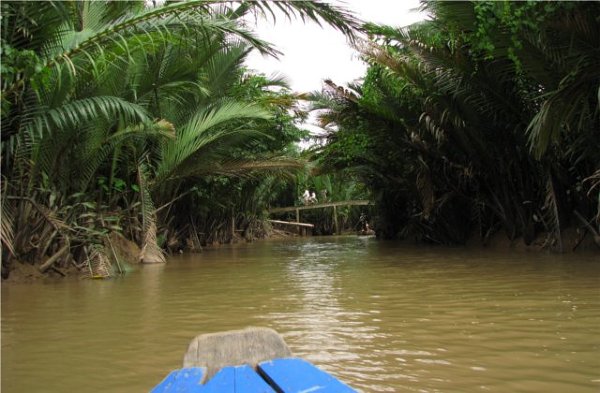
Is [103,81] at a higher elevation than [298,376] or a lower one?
higher

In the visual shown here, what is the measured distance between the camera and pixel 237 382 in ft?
5.86

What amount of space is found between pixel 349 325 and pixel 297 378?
2.41m

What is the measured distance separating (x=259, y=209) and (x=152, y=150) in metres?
13.3

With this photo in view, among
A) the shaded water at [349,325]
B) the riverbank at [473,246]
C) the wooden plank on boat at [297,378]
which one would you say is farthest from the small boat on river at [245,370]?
the riverbank at [473,246]

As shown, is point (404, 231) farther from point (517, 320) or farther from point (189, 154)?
point (517, 320)

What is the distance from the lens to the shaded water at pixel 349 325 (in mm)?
2922

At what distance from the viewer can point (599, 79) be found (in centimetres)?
687

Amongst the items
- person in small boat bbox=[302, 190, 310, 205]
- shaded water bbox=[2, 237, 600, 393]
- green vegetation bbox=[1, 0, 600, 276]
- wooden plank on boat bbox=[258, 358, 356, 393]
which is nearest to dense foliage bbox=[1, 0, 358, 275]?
green vegetation bbox=[1, 0, 600, 276]

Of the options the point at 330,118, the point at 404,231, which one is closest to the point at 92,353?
the point at 330,118

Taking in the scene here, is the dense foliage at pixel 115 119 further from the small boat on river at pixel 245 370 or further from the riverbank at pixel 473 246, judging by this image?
the small boat on river at pixel 245 370

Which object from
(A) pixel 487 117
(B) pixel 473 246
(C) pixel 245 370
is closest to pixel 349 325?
(C) pixel 245 370

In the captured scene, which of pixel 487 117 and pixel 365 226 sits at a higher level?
pixel 487 117

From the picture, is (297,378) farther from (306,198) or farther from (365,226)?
(306,198)

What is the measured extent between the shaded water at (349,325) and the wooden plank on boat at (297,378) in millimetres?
902
